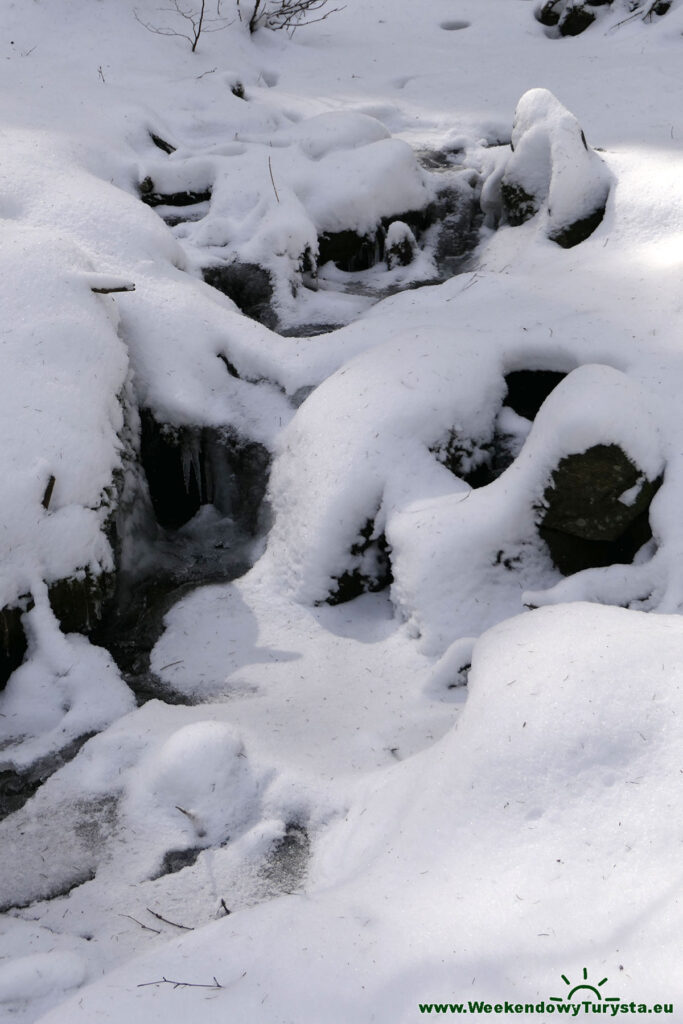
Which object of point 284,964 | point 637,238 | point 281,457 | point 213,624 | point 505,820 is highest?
point 637,238

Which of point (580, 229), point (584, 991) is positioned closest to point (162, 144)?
point (580, 229)

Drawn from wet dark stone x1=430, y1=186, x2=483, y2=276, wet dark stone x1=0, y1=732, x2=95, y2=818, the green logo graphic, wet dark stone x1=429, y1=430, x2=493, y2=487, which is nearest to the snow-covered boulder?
wet dark stone x1=430, y1=186, x2=483, y2=276

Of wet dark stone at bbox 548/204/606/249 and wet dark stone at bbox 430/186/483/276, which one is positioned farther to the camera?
wet dark stone at bbox 430/186/483/276

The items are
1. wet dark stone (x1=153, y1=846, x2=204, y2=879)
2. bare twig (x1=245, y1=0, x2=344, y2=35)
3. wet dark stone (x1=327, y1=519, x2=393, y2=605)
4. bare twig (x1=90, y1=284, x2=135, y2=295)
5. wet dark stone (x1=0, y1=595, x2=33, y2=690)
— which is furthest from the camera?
bare twig (x1=245, y1=0, x2=344, y2=35)

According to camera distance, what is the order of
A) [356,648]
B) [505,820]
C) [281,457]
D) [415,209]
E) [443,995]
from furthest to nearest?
[415,209] < [281,457] < [356,648] < [505,820] < [443,995]

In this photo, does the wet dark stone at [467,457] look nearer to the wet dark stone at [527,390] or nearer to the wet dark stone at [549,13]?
the wet dark stone at [527,390]

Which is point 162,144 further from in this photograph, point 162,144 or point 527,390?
point 527,390

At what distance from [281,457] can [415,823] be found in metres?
2.81

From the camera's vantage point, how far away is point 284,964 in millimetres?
2400

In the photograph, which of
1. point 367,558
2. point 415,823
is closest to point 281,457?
point 367,558

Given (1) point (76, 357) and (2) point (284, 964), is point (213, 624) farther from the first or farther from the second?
(2) point (284, 964)

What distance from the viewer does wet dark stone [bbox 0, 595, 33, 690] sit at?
410 centimetres

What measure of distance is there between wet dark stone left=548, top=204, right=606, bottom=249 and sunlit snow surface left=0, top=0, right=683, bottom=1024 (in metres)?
0.10

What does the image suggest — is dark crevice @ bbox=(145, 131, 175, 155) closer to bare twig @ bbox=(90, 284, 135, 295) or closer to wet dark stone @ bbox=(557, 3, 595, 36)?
bare twig @ bbox=(90, 284, 135, 295)
